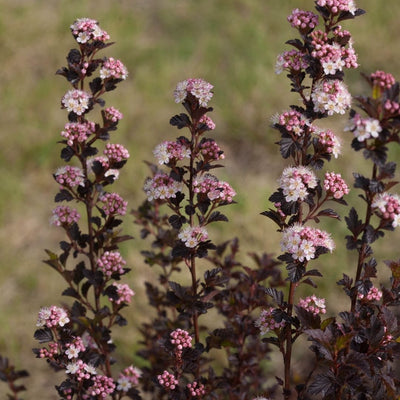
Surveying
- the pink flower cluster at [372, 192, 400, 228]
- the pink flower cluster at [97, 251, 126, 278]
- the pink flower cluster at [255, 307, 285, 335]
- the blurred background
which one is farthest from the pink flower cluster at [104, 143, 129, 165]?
the blurred background

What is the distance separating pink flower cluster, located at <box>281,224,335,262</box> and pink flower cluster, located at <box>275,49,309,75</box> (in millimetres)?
543

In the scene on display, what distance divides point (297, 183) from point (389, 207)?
11.9 inches

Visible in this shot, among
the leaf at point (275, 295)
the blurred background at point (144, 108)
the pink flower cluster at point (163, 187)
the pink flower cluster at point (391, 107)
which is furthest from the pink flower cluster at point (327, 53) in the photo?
the blurred background at point (144, 108)

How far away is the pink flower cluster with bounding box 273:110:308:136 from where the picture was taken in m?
2.03

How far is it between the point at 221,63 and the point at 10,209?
2.75 meters

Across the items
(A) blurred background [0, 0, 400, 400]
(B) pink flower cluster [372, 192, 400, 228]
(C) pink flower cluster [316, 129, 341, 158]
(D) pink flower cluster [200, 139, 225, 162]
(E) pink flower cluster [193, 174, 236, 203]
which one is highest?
(A) blurred background [0, 0, 400, 400]

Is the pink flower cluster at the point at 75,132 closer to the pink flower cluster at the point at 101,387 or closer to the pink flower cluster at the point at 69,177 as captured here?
the pink flower cluster at the point at 69,177

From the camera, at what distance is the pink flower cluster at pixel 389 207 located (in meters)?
1.82

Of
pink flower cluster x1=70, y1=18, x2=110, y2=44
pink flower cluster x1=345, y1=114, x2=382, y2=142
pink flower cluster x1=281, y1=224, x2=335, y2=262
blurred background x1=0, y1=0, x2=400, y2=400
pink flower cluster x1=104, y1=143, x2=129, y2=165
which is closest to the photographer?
pink flower cluster x1=345, y1=114, x2=382, y2=142

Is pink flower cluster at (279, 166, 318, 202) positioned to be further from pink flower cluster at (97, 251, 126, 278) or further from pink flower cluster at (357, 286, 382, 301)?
pink flower cluster at (97, 251, 126, 278)

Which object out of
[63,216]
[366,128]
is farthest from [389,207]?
[63,216]

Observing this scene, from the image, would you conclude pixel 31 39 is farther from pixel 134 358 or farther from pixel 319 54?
pixel 319 54

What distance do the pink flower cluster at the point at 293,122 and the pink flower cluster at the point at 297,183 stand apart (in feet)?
0.42

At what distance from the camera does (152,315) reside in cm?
418
